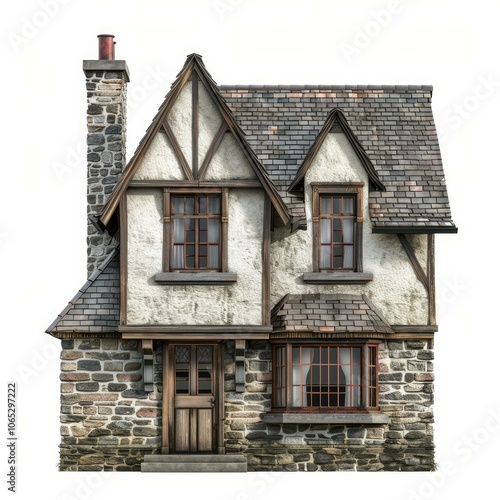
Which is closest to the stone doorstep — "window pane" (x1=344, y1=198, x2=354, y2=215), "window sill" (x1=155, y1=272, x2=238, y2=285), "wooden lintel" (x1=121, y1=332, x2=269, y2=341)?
"wooden lintel" (x1=121, y1=332, x2=269, y2=341)

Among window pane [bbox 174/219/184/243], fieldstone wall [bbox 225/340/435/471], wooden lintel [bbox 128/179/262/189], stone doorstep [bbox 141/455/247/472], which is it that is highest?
wooden lintel [bbox 128/179/262/189]

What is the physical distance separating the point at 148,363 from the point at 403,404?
5.54 m

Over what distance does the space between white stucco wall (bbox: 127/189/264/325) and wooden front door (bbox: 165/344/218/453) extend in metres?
1.00

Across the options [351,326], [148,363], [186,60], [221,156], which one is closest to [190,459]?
[148,363]

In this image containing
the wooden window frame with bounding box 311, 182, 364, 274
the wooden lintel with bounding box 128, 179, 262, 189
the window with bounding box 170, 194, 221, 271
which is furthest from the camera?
the wooden window frame with bounding box 311, 182, 364, 274

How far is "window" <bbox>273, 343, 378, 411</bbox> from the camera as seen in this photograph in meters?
32.4

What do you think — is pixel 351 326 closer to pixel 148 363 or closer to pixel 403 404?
pixel 403 404

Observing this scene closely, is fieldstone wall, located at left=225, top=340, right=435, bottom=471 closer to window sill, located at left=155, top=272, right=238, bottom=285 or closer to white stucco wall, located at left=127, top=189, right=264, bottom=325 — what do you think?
white stucco wall, located at left=127, top=189, right=264, bottom=325

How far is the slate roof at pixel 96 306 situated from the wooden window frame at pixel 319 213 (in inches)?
170

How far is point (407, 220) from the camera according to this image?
33000mm

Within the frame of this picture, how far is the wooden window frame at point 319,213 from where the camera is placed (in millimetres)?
33094

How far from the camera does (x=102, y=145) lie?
34.8 m

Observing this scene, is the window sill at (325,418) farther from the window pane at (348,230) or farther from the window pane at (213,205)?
the window pane at (213,205)

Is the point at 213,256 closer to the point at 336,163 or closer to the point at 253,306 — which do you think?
the point at 253,306
